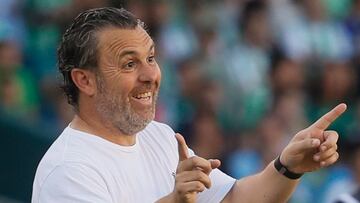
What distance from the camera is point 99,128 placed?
5418mm

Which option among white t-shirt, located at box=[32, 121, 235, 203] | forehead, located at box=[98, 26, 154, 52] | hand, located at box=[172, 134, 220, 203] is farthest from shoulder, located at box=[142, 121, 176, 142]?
hand, located at box=[172, 134, 220, 203]

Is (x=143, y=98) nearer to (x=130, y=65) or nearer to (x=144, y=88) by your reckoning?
(x=144, y=88)

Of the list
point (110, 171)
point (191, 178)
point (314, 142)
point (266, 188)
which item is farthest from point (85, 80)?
point (314, 142)

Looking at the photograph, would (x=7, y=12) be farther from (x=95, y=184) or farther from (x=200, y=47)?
(x=95, y=184)

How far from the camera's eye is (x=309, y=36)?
11898 millimetres

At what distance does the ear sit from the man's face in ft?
0.11

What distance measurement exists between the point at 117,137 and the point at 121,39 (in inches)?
17.4

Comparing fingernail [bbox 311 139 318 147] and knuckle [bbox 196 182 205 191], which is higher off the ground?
fingernail [bbox 311 139 318 147]

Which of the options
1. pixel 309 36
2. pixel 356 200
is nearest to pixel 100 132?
pixel 356 200

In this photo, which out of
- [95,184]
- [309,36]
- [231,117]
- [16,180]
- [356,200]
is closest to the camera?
[95,184]

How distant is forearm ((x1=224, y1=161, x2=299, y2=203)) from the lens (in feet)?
18.0

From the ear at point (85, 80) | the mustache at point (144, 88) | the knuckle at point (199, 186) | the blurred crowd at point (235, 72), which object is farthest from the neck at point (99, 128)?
the blurred crowd at point (235, 72)

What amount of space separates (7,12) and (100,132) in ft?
22.5

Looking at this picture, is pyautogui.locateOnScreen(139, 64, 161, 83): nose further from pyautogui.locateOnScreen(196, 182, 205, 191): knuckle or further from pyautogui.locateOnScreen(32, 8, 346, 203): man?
pyautogui.locateOnScreen(196, 182, 205, 191): knuckle
